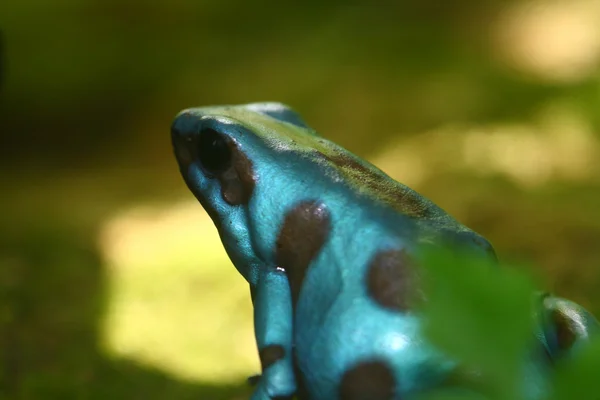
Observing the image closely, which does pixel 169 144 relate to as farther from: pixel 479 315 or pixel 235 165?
pixel 479 315

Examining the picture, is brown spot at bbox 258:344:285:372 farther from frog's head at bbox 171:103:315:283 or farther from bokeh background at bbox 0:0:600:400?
bokeh background at bbox 0:0:600:400

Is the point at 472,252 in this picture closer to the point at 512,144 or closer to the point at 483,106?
the point at 512,144

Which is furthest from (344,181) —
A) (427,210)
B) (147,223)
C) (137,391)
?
(147,223)

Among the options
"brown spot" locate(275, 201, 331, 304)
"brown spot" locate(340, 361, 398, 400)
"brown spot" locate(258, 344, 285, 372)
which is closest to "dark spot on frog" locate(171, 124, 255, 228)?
"brown spot" locate(275, 201, 331, 304)

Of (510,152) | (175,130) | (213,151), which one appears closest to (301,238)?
(213,151)

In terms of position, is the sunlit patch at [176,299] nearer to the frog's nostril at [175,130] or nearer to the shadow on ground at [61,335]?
the shadow on ground at [61,335]
